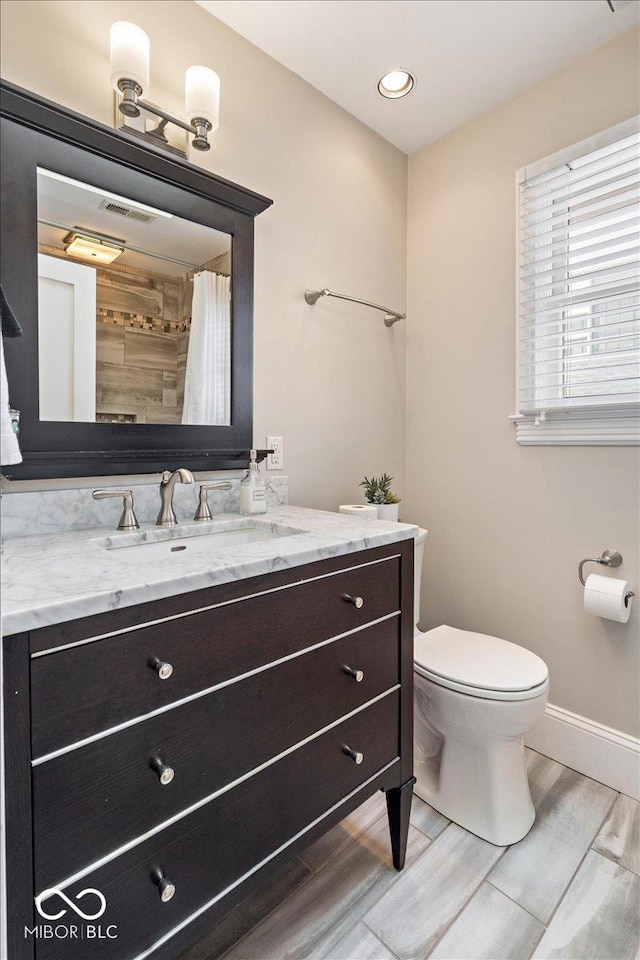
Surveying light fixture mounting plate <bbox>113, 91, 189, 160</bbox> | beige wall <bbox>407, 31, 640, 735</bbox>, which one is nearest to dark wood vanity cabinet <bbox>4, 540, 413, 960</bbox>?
beige wall <bbox>407, 31, 640, 735</bbox>

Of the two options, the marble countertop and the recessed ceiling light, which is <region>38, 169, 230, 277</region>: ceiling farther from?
the recessed ceiling light

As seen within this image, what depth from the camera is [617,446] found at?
5.47 feet

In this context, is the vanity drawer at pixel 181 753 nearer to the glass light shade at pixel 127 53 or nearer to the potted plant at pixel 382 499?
the potted plant at pixel 382 499

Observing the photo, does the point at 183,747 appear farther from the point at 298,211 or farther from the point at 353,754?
the point at 298,211

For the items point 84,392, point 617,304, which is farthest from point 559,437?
point 84,392

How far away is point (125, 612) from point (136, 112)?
1.33 metres

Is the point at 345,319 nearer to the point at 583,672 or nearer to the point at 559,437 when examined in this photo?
the point at 559,437

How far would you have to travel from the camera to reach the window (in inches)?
64.2

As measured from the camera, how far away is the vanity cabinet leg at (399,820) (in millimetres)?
1323

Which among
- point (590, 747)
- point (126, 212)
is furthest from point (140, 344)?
point (590, 747)

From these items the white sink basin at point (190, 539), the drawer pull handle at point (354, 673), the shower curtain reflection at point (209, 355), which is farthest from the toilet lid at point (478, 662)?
the shower curtain reflection at point (209, 355)

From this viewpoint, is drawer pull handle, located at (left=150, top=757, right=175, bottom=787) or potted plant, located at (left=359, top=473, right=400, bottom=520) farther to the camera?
potted plant, located at (left=359, top=473, right=400, bottom=520)

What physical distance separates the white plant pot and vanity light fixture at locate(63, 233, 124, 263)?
120 cm

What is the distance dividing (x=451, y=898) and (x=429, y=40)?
258 centimetres
